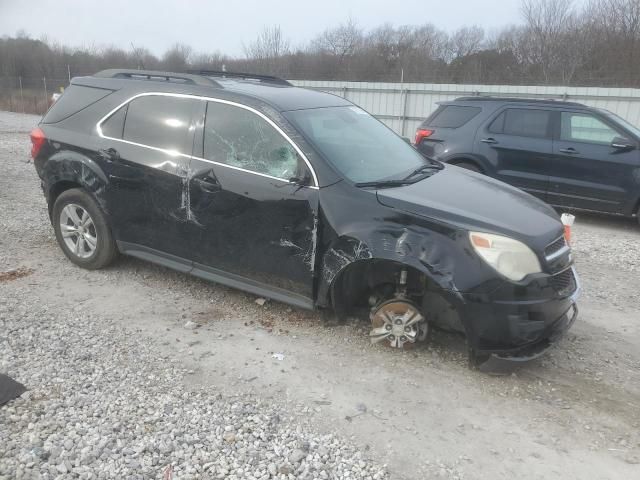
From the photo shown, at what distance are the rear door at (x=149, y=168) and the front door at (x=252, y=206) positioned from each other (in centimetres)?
17

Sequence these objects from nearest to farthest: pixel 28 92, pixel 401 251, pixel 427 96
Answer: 1. pixel 401 251
2. pixel 427 96
3. pixel 28 92

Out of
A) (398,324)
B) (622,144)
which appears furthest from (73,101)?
(622,144)

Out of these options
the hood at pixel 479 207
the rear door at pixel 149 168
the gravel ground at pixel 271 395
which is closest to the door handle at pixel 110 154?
the rear door at pixel 149 168

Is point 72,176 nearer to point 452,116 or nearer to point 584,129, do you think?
point 452,116

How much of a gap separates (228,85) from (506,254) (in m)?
2.66

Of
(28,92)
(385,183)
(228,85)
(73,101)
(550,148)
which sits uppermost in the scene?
(228,85)

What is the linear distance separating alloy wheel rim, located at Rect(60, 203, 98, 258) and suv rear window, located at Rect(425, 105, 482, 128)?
5981 millimetres

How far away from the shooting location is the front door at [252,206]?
3818 mm

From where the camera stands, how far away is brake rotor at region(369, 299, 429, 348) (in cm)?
373

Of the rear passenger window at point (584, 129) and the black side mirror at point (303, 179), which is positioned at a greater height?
the rear passenger window at point (584, 129)

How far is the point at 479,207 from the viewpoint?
361 centimetres

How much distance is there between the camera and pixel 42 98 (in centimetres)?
3075

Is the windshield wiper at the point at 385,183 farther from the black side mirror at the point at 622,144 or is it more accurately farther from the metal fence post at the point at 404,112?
the metal fence post at the point at 404,112

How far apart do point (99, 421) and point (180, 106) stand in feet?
8.48
